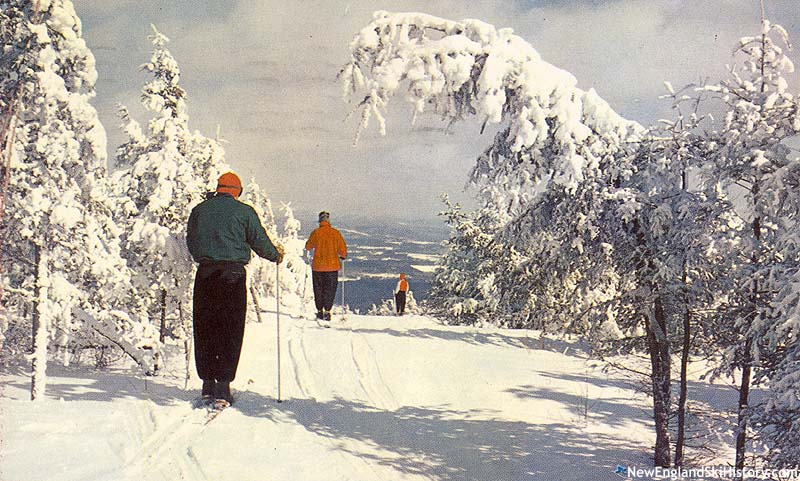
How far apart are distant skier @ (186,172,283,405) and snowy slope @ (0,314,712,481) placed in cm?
64

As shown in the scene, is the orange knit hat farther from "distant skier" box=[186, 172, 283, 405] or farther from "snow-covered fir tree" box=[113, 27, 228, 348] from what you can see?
"snow-covered fir tree" box=[113, 27, 228, 348]

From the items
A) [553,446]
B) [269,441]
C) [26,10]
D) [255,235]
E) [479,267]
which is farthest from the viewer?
[479,267]

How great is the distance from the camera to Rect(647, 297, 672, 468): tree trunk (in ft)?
24.8

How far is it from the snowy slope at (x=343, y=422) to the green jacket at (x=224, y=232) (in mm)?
1581

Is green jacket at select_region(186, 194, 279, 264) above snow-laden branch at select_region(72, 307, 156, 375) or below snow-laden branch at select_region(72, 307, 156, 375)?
above

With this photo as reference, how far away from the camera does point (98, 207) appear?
36.3 feet

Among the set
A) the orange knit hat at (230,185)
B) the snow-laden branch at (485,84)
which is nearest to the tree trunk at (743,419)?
the snow-laden branch at (485,84)

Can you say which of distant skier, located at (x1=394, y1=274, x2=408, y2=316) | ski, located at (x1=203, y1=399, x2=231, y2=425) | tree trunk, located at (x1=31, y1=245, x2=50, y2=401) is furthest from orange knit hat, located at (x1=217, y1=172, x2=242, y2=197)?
distant skier, located at (x1=394, y1=274, x2=408, y2=316)

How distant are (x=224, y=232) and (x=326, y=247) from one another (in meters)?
6.47

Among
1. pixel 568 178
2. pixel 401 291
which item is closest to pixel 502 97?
pixel 568 178

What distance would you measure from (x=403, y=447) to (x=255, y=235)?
279 cm

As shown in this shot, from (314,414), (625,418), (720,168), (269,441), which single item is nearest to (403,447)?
(314,414)

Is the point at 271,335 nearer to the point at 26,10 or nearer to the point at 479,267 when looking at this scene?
the point at 26,10

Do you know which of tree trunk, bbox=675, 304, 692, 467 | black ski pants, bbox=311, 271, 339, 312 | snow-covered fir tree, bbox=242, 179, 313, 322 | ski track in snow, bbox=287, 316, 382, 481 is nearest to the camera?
ski track in snow, bbox=287, 316, 382, 481
